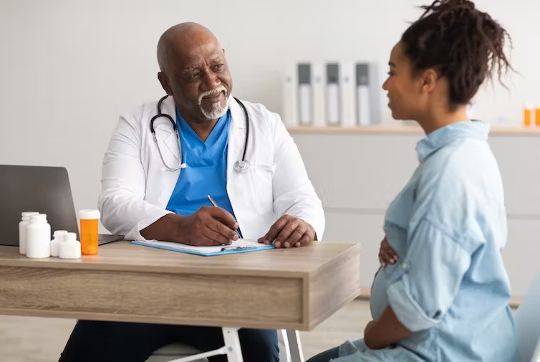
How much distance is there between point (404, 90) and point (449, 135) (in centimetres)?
14

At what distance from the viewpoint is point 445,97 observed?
1.81 metres

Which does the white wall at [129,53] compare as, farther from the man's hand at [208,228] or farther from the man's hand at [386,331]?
the man's hand at [386,331]

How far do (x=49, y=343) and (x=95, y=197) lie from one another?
1.61 metres

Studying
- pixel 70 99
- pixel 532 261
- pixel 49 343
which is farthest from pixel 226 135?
pixel 70 99

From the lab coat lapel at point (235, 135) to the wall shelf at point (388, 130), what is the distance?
2.11 metres

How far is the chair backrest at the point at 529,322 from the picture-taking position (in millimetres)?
1960

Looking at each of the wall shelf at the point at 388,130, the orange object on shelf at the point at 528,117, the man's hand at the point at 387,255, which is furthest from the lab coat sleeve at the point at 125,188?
the orange object on shelf at the point at 528,117

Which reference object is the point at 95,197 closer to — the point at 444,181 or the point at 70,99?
the point at 70,99

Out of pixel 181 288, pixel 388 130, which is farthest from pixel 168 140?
pixel 388 130

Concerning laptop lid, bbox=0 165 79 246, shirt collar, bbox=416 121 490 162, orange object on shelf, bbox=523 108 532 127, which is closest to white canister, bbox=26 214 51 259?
laptop lid, bbox=0 165 79 246

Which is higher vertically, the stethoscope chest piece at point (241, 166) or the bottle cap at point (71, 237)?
the stethoscope chest piece at point (241, 166)

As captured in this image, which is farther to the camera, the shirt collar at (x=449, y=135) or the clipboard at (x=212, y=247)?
the clipboard at (x=212, y=247)

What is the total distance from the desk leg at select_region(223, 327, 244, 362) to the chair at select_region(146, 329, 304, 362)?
0.27 meters

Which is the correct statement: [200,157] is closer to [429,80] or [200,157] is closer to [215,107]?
[215,107]
